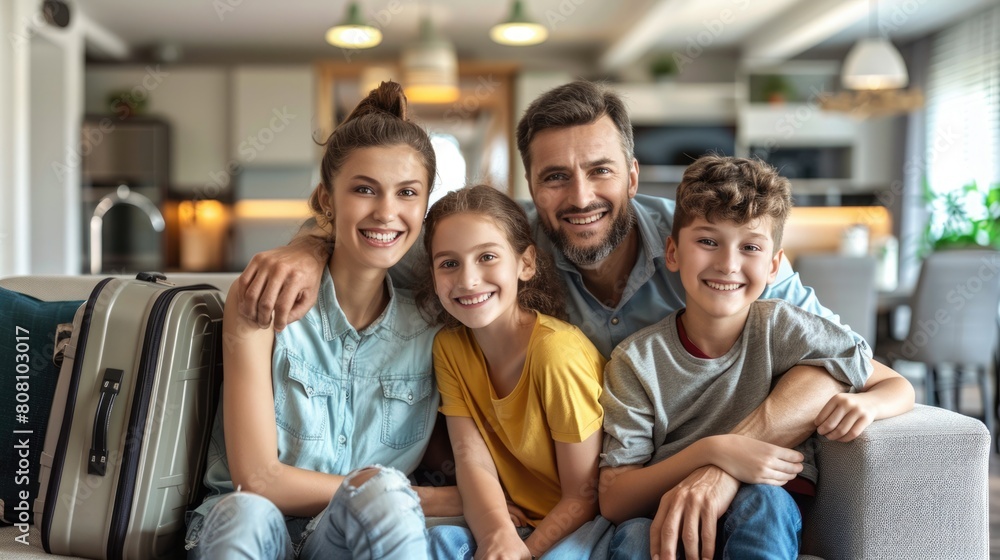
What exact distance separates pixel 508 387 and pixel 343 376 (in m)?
0.30

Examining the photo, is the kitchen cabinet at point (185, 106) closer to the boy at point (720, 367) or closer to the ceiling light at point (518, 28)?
the ceiling light at point (518, 28)

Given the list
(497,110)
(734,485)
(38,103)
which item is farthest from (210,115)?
(734,485)

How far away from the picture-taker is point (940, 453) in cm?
129

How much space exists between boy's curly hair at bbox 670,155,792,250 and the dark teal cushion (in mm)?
1148

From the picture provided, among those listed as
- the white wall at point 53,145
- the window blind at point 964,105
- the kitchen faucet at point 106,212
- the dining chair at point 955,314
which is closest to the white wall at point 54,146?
the white wall at point 53,145

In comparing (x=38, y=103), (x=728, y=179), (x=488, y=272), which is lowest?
(x=488, y=272)

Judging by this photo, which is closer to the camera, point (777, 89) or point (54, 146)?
point (54, 146)

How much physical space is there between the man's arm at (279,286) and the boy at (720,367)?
0.55 m

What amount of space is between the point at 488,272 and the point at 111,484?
70cm

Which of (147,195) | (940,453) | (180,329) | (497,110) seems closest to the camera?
(940,453)

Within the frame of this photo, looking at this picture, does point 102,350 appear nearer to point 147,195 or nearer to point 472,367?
point 472,367

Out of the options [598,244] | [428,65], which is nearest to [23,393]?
[598,244]

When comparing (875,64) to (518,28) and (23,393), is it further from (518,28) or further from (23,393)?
(23,393)

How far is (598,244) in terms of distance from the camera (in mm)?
1658
